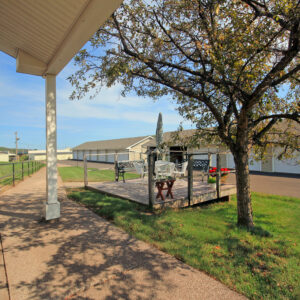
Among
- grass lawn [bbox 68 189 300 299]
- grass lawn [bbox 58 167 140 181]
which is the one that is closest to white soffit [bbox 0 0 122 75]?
grass lawn [bbox 68 189 300 299]

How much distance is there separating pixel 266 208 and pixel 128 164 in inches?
220

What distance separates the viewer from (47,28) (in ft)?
10.00

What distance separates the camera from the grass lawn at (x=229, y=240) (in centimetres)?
238

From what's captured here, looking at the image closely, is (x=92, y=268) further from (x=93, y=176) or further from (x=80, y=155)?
(x=80, y=155)

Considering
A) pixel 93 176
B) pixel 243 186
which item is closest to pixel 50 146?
pixel 243 186

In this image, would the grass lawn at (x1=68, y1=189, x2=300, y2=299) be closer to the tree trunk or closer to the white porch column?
the tree trunk

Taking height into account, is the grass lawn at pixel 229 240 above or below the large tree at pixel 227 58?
below

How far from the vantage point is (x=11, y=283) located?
231 centimetres

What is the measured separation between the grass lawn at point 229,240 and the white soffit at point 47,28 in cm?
318

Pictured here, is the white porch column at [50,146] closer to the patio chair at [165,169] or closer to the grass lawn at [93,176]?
the patio chair at [165,169]

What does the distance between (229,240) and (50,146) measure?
145 inches

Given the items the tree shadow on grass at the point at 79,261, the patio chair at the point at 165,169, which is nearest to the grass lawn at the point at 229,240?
the tree shadow on grass at the point at 79,261

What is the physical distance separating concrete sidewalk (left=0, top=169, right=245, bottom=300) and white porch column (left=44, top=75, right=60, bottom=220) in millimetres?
326

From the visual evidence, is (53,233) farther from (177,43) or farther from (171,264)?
(177,43)
